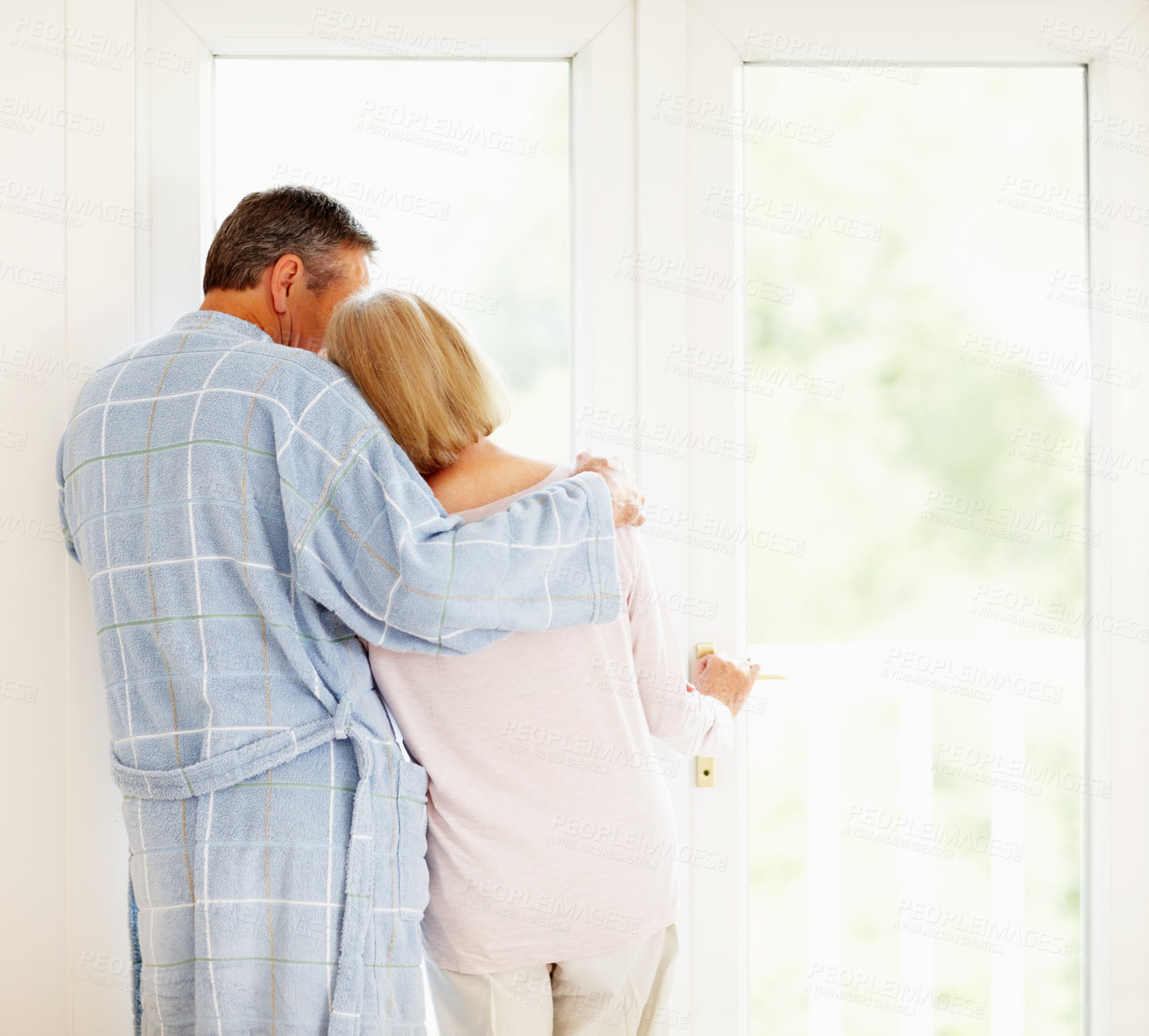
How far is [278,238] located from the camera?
1.26m

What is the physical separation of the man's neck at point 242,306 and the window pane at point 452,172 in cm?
29

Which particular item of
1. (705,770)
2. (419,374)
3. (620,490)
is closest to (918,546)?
(705,770)

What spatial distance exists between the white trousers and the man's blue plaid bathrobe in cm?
9

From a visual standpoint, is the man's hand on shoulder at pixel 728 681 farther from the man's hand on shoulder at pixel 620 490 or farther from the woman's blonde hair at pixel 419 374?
the woman's blonde hair at pixel 419 374

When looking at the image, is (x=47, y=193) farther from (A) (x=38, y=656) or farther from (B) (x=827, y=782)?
(B) (x=827, y=782)

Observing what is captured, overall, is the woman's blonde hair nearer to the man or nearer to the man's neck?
the man

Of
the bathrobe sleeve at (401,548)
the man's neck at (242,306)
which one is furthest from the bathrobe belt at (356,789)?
the man's neck at (242,306)

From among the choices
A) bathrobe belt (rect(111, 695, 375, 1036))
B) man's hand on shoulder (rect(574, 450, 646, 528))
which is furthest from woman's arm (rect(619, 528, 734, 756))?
bathrobe belt (rect(111, 695, 375, 1036))

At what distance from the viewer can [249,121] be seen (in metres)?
1.52

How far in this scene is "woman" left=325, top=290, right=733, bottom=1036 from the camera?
114 centimetres

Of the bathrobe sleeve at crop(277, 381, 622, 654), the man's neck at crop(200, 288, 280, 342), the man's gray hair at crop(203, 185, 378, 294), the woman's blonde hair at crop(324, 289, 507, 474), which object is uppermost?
the man's gray hair at crop(203, 185, 378, 294)

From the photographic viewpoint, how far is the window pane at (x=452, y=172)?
1.52m

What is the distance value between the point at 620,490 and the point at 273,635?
472 millimetres

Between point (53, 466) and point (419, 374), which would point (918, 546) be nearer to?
point (419, 374)
